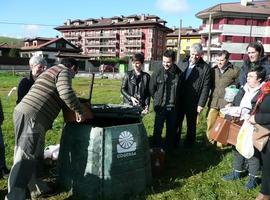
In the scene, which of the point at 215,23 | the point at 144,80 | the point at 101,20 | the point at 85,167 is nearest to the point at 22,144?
the point at 85,167

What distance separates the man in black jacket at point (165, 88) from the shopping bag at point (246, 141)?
5.75 feet

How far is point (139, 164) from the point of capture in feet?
16.8

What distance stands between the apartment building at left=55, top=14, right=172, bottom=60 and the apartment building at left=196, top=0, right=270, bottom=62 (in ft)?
105

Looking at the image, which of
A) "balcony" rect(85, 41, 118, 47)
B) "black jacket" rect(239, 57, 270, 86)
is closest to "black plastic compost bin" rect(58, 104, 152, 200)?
"black jacket" rect(239, 57, 270, 86)

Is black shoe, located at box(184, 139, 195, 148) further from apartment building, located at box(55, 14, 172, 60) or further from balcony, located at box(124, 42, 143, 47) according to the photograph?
balcony, located at box(124, 42, 143, 47)

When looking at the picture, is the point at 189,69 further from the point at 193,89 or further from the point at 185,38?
the point at 185,38

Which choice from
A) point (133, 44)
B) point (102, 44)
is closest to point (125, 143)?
point (133, 44)

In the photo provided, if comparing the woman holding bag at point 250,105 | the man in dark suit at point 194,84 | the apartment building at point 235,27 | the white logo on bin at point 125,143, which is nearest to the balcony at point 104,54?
the apartment building at point 235,27

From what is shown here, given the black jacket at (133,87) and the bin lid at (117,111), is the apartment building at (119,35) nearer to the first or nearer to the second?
the black jacket at (133,87)

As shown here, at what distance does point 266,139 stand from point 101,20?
110 m

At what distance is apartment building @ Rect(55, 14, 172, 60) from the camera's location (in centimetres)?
9938

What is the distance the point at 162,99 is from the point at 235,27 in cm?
6273

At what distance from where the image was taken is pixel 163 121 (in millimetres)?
6691

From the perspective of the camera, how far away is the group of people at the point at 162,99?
449 centimetres
